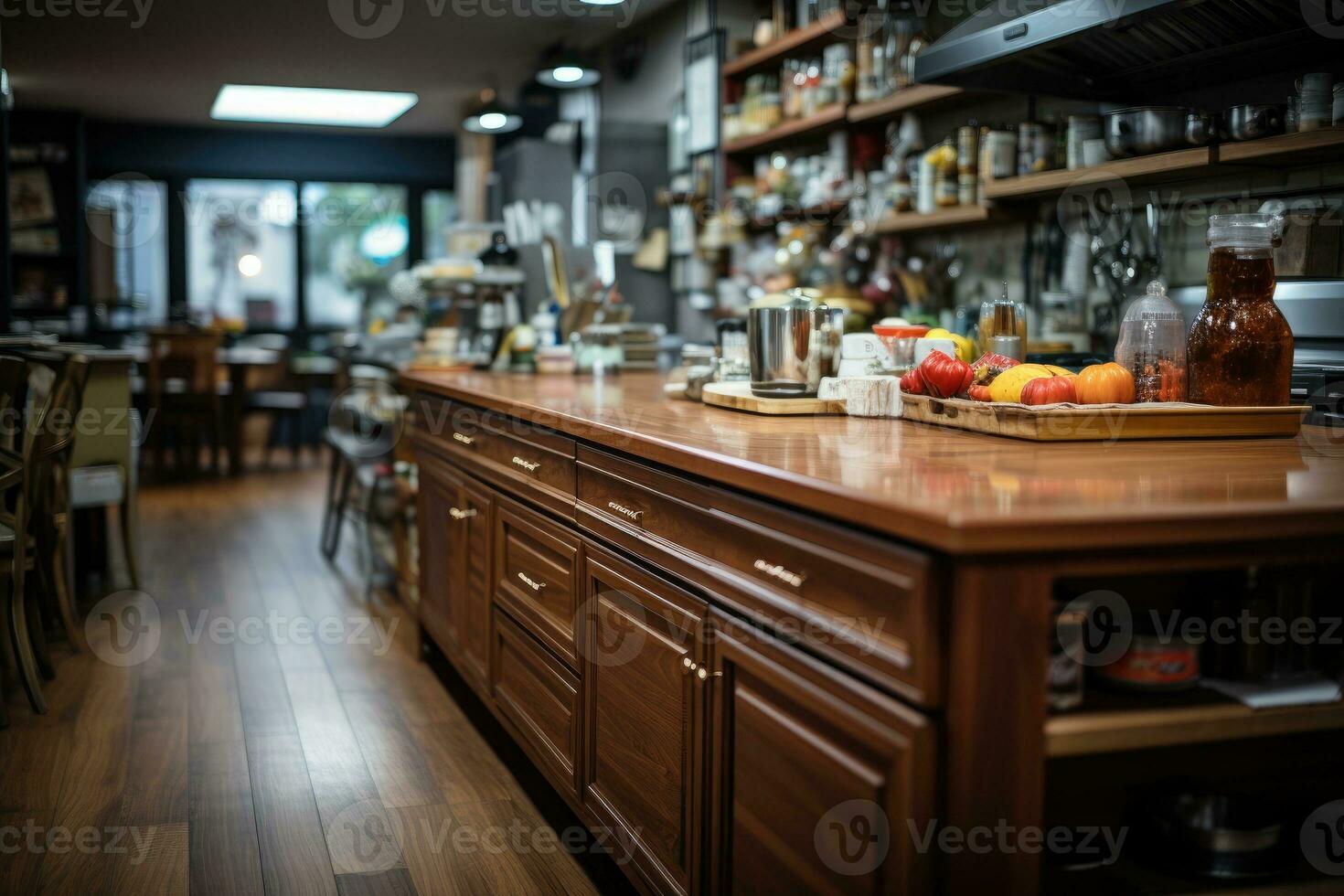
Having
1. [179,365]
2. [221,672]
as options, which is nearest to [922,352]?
[221,672]

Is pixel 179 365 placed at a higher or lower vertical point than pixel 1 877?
higher

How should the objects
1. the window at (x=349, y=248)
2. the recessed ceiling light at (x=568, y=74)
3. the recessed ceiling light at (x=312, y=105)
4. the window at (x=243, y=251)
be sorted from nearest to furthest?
the recessed ceiling light at (x=568, y=74), the recessed ceiling light at (x=312, y=105), the window at (x=243, y=251), the window at (x=349, y=248)

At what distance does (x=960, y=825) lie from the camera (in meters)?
1.13

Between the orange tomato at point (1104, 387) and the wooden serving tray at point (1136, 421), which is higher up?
the orange tomato at point (1104, 387)

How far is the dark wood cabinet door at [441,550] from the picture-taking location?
314 cm

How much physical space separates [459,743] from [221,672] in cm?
103

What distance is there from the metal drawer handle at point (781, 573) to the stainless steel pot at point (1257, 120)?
1.40m

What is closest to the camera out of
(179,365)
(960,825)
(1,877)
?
(960,825)

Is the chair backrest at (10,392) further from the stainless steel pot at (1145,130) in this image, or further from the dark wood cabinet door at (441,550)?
the stainless steel pot at (1145,130)

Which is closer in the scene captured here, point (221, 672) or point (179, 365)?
point (221, 672)

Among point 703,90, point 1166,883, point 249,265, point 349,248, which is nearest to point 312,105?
point 349,248

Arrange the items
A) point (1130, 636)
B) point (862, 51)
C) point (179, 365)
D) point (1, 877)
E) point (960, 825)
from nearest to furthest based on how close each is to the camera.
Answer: point (960, 825) → point (1130, 636) → point (1, 877) → point (862, 51) → point (179, 365)

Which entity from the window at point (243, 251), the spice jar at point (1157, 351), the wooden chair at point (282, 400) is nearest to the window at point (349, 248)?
the window at point (243, 251)

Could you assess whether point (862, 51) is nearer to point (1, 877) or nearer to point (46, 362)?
point (46, 362)
